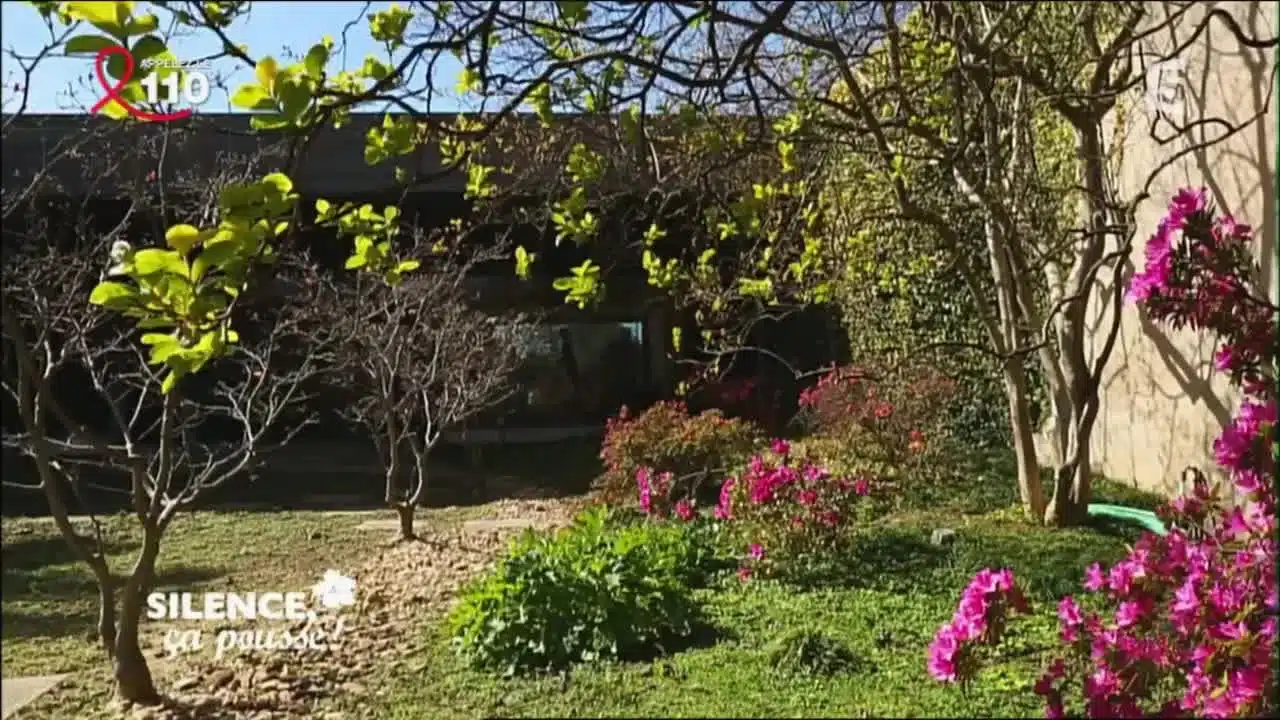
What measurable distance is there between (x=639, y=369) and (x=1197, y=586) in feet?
8.11

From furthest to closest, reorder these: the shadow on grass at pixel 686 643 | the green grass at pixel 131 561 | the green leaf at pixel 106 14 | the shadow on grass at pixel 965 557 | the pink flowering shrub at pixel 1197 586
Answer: the shadow on grass at pixel 965 557 → the green grass at pixel 131 561 → the shadow on grass at pixel 686 643 → the pink flowering shrub at pixel 1197 586 → the green leaf at pixel 106 14

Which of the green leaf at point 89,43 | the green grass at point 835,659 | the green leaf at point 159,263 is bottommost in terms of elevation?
the green grass at point 835,659

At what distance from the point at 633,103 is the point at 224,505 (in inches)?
81.9

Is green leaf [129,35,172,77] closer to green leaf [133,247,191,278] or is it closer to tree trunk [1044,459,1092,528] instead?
green leaf [133,247,191,278]

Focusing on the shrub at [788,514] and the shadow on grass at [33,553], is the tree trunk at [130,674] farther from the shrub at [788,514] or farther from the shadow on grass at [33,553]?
the shrub at [788,514]

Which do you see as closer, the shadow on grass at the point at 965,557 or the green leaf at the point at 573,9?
the green leaf at the point at 573,9

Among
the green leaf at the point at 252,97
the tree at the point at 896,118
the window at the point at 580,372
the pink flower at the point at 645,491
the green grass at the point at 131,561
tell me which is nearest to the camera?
the green leaf at the point at 252,97

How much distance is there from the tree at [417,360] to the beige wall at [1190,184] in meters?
2.25

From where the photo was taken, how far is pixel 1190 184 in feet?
11.2

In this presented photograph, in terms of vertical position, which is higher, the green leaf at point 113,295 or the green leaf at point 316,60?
the green leaf at point 316,60

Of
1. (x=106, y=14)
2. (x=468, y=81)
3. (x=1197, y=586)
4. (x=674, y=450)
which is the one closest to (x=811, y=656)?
(x=1197, y=586)

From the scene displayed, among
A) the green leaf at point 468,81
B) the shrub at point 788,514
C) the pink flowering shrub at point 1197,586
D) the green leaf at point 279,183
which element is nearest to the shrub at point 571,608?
the shrub at point 788,514

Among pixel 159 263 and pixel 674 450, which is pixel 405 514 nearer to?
pixel 674 450

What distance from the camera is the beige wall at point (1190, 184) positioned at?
3057 mm
